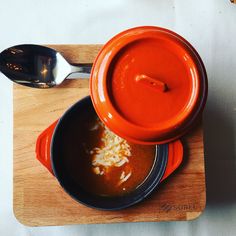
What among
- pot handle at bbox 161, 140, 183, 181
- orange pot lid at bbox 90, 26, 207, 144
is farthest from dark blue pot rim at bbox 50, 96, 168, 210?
orange pot lid at bbox 90, 26, 207, 144

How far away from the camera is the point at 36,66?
3.01 ft

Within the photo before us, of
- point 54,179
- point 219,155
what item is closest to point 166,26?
point 219,155

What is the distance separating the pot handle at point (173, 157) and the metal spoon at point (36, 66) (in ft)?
0.71

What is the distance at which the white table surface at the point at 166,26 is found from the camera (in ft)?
3.32

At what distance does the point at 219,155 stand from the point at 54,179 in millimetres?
378

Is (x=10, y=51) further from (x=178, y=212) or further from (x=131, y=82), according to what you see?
(x=178, y=212)

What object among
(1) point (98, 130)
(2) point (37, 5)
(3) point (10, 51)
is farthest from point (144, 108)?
(2) point (37, 5)

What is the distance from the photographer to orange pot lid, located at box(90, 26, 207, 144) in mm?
747

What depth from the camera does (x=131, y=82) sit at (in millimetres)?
745

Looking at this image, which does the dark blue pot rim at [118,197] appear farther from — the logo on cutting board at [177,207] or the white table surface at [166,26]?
the white table surface at [166,26]

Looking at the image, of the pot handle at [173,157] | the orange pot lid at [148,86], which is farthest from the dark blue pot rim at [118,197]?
the orange pot lid at [148,86]

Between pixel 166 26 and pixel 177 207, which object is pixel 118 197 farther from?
pixel 166 26

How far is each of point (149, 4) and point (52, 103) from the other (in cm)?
33

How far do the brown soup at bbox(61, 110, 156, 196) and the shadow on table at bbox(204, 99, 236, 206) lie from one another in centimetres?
19
